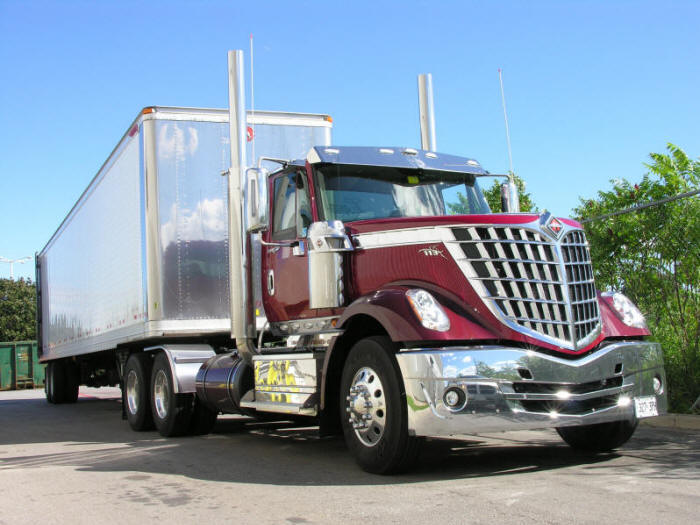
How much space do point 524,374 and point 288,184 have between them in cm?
330

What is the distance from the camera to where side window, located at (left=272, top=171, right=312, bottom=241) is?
7.52 meters

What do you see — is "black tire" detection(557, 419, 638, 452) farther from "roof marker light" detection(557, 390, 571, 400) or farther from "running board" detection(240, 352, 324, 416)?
"running board" detection(240, 352, 324, 416)

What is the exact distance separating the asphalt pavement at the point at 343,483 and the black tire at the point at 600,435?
0.38ft

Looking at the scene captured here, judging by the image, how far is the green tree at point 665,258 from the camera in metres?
9.20

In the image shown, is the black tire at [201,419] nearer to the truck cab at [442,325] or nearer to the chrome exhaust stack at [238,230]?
the chrome exhaust stack at [238,230]

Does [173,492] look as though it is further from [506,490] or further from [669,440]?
[669,440]

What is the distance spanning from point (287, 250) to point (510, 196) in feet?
8.50

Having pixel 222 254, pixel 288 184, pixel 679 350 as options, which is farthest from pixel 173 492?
pixel 679 350

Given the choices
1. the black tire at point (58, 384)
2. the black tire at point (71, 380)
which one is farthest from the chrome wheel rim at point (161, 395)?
the black tire at point (58, 384)

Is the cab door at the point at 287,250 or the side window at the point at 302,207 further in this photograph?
the cab door at the point at 287,250

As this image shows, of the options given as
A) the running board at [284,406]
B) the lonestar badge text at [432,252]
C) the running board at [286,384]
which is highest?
the lonestar badge text at [432,252]

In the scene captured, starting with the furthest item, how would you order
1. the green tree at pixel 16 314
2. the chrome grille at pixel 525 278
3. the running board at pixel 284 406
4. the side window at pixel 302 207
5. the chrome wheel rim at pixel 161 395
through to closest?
the green tree at pixel 16 314, the chrome wheel rim at pixel 161 395, the side window at pixel 302 207, the running board at pixel 284 406, the chrome grille at pixel 525 278

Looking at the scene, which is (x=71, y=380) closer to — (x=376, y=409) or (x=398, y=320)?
(x=376, y=409)

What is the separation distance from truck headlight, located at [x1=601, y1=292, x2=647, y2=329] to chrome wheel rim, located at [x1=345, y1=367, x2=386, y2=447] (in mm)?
2256
